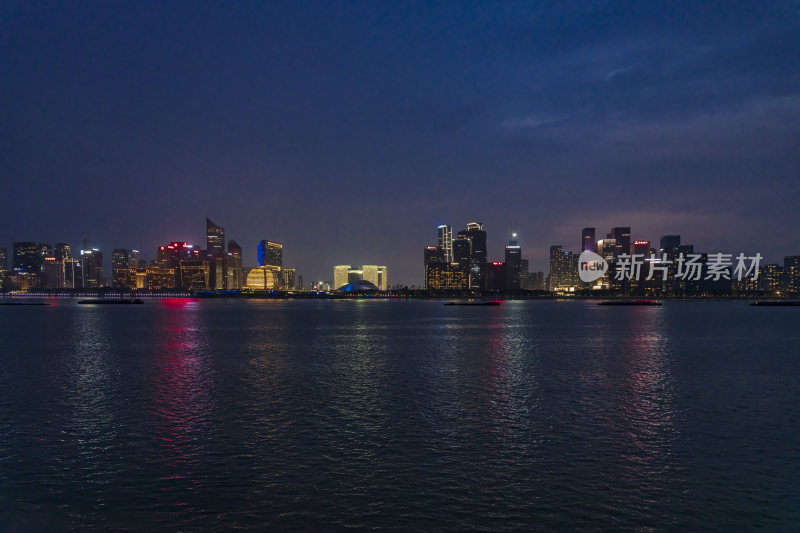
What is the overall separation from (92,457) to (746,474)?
3021cm

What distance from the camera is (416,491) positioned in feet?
66.6

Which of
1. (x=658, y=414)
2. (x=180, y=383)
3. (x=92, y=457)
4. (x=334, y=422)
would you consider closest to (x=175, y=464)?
(x=92, y=457)

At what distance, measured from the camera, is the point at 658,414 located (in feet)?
109

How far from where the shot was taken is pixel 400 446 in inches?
1033

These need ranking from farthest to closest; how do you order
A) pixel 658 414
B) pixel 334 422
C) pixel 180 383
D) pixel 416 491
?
pixel 180 383 → pixel 658 414 → pixel 334 422 → pixel 416 491

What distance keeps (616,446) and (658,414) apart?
9.11m

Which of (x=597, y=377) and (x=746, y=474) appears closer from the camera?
(x=746, y=474)

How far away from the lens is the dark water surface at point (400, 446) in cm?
1844

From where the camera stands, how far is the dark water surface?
18.4m

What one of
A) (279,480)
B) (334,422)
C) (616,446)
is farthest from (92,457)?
(616,446)

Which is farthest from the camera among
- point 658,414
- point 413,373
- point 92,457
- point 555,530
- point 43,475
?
point 413,373

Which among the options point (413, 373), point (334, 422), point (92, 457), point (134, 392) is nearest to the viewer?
point (92, 457)

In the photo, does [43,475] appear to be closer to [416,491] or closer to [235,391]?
[416,491]

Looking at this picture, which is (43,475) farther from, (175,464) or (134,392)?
(134,392)
